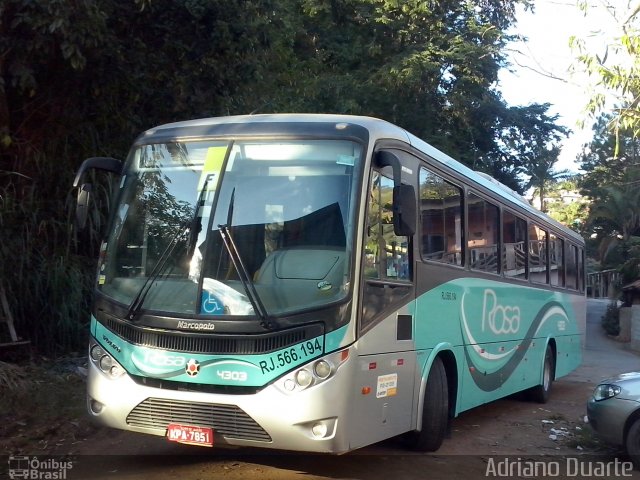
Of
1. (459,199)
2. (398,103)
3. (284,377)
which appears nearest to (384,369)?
(284,377)

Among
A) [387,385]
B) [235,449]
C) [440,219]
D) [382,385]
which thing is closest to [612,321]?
[440,219]

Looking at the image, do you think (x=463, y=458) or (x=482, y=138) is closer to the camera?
(x=463, y=458)

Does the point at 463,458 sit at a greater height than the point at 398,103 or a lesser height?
lesser

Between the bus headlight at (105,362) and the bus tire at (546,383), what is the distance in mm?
8092

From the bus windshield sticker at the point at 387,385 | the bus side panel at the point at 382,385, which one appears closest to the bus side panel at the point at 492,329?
the bus side panel at the point at 382,385

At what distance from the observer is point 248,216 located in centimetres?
620

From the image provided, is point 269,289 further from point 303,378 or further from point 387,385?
point 387,385

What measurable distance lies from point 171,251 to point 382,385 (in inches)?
83.3

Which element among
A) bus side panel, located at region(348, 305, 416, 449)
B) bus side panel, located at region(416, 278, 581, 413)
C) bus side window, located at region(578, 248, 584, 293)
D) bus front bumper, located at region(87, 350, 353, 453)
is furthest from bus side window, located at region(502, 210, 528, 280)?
bus front bumper, located at region(87, 350, 353, 453)

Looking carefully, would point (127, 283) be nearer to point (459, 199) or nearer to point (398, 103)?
point (459, 199)

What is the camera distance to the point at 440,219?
26.2 feet

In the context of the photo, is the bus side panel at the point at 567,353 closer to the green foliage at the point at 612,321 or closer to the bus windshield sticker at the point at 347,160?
the bus windshield sticker at the point at 347,160

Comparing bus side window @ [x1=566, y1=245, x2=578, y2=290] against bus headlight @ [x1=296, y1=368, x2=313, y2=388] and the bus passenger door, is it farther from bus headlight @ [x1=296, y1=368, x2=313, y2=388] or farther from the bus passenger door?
bus headlight @ [x1=296, y1=368, x2=313, y2=388]

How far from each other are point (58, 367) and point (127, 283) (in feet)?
15.3
